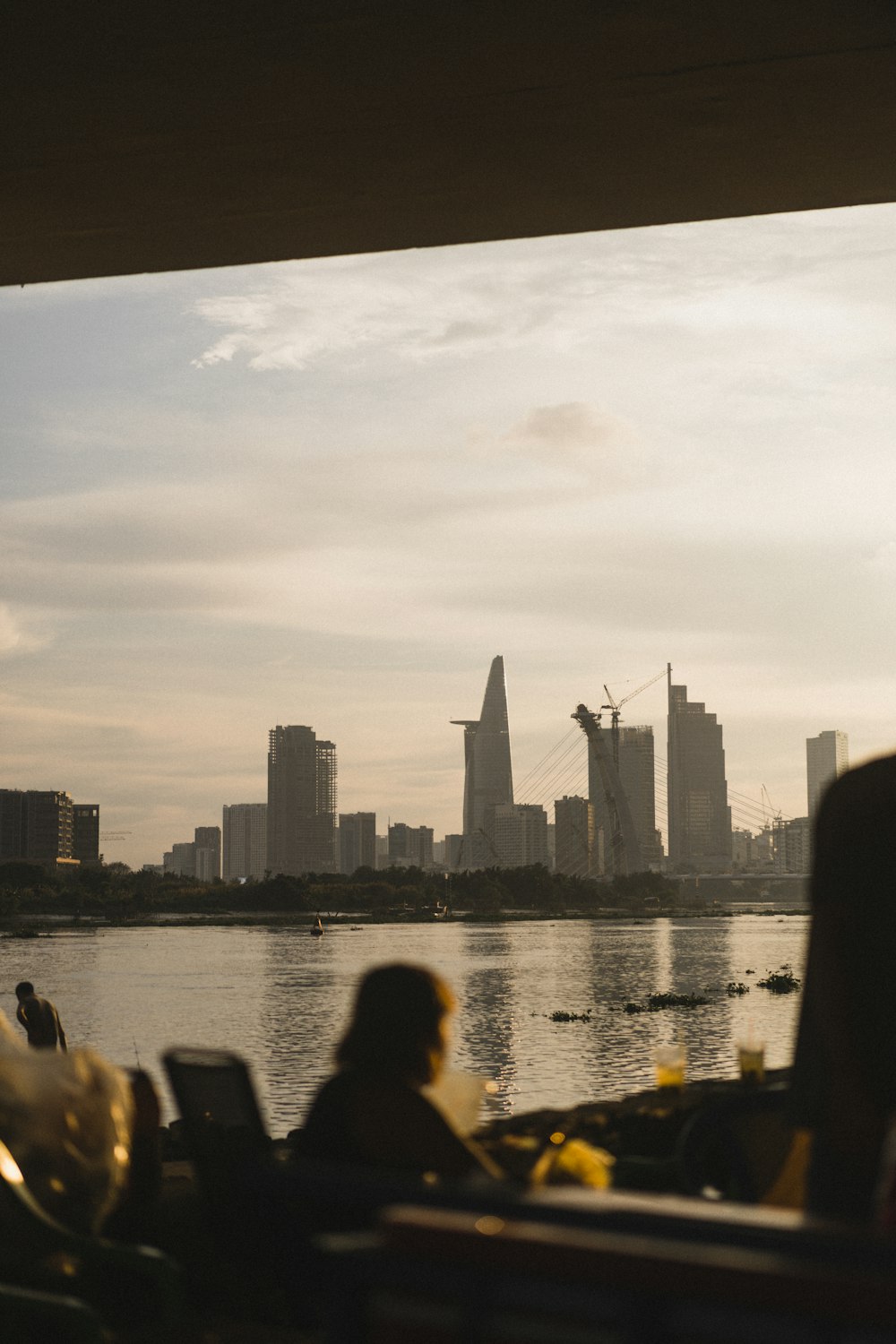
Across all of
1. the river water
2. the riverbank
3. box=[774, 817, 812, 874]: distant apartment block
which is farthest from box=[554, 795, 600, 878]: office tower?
the river water

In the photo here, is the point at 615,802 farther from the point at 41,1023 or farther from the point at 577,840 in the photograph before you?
the point at 41,1023

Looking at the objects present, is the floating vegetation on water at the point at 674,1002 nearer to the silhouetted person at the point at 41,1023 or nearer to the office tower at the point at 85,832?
the silhouetted person at the point at 41,1023

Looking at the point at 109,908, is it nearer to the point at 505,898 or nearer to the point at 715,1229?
the point at 505,898

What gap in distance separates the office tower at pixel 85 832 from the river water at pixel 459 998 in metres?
64.4

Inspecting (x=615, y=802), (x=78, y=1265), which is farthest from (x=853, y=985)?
(x=615, y=802)

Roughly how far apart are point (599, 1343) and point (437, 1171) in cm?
104

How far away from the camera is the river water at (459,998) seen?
31.8 m

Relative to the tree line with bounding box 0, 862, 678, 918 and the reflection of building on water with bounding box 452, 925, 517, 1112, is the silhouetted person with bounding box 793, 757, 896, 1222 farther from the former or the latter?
the tree line with bounding box 0, 862, 678, 918

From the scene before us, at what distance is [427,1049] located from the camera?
2322 mm

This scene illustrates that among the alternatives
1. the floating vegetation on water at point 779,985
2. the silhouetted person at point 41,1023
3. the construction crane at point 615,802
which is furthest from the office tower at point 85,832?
the silhouetted person at point 41,1023

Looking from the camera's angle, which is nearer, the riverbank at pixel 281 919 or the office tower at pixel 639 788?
the riverbank at pixel 281 919

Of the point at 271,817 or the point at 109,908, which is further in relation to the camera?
the point at 271,817

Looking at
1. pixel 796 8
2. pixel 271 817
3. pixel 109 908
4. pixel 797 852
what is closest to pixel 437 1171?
pixel 796 8

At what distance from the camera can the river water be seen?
31.8 meters
